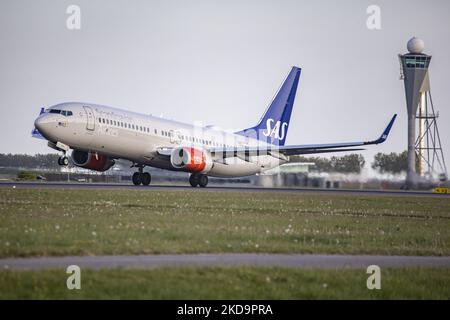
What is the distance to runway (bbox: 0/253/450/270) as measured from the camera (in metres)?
15.0

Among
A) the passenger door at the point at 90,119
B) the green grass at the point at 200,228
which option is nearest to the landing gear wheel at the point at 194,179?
the passenger door at the point at 90,119

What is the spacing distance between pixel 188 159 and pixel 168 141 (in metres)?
2.76

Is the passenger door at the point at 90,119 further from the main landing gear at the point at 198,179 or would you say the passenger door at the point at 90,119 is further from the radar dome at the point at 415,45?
the radar dome at the point at 415,45

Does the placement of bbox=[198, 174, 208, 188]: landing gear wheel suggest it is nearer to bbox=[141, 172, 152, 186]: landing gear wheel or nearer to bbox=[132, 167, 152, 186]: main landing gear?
bbox=[141, 172, 152, 186]: landing gear wheel

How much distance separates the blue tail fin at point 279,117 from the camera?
65.8 m

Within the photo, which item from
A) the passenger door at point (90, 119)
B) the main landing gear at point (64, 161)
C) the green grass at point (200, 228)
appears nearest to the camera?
the green grass at point (200, 228)

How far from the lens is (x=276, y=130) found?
66.4 meters

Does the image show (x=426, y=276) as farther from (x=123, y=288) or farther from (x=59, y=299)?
(x=59, y=299)

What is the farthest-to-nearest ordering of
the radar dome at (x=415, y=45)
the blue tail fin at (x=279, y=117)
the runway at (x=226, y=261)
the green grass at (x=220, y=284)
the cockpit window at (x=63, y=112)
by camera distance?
the radar dome at (x=415, y=45) → the blue tail fin at (x=279, y=117) → the cockpit window at (x=63, y=112) → the runway at (x=226, y=261) → the green grass at (x=220, y=284)

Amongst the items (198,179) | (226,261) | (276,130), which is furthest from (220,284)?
(276,130)

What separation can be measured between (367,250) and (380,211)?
15.2 m

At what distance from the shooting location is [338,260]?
1781 centimetres
